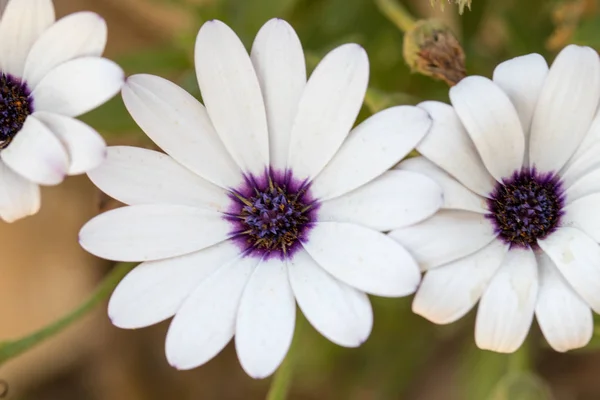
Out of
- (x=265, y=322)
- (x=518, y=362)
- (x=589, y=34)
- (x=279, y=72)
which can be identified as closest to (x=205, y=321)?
(x=265, y=322)

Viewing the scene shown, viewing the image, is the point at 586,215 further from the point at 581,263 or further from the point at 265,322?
the point at 265,322

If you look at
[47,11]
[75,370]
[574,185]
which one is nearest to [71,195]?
[75,370]

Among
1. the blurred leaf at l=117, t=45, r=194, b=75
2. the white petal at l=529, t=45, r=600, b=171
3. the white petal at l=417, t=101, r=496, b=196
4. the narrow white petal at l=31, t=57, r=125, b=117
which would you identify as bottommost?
the narrow white petal at l=31, t=57, r=125, b=117

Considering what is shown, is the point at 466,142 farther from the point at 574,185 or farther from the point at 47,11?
the point at 47,11

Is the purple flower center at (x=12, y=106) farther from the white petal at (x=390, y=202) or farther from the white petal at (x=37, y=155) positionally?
the white petal at (x=390, y=202)

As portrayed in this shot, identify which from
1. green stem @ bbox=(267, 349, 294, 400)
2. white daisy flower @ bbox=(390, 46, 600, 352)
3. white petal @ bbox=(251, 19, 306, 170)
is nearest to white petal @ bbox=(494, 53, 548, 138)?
white daisy flower @ bbox=(390, 46, 600, 352)

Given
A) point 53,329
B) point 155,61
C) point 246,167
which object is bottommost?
point 53,329

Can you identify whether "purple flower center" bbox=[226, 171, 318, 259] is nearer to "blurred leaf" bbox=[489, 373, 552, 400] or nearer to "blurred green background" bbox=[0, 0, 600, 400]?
"blurred green background" bbox=[0, 0, 600, 400]
